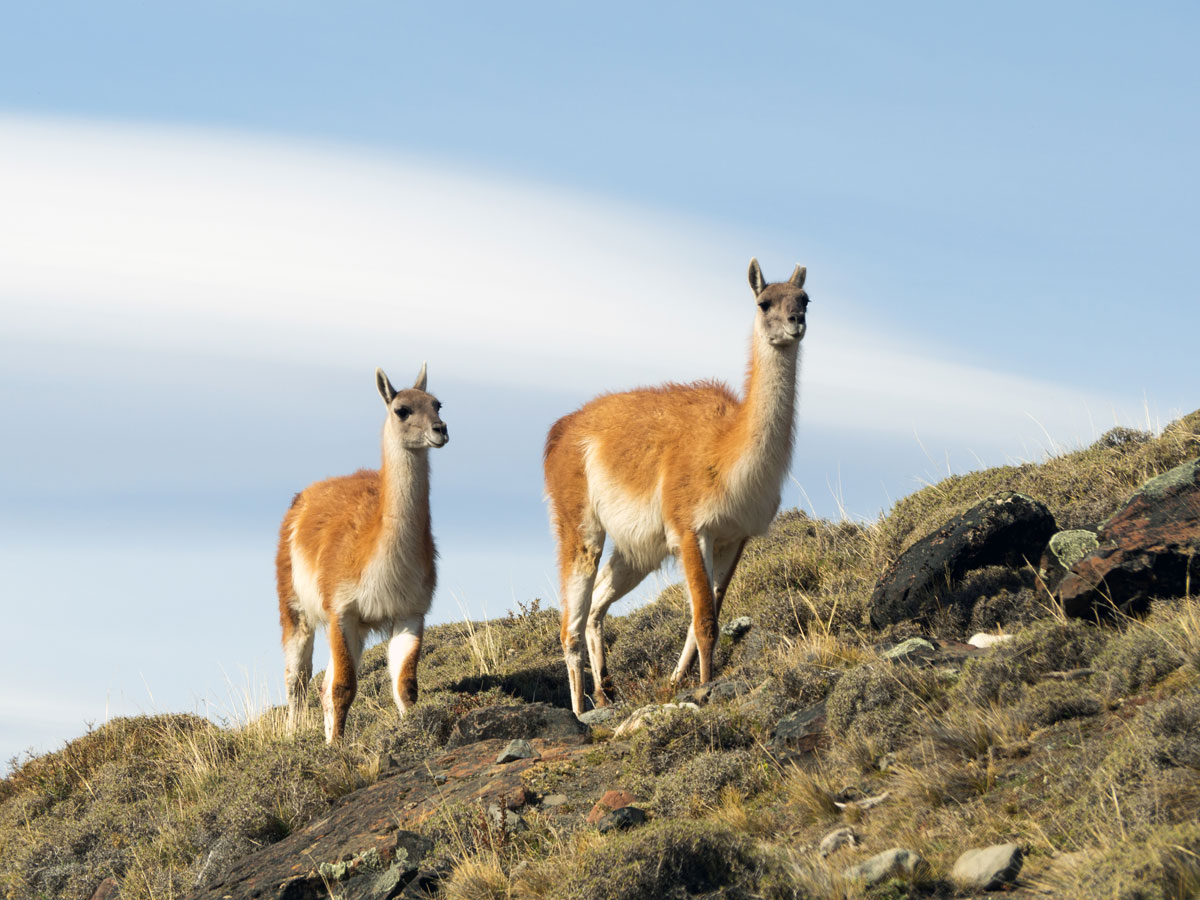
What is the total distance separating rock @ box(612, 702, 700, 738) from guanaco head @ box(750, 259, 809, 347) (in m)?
3.01

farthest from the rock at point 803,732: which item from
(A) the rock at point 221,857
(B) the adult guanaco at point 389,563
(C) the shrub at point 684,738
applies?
(B) the adult guanaco at point 389,563

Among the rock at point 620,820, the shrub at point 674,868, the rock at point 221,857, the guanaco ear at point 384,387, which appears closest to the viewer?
the shrub at point 674,868

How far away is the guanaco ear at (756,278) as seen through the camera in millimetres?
9750

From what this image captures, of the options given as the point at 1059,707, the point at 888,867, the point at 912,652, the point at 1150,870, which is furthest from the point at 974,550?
the point at 1150,870

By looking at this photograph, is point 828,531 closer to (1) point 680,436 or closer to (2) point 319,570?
(1) point 680,436

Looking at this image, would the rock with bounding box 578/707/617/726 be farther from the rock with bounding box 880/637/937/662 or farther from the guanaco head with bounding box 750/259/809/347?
the guanaco head with bounding box 750/259/809/347

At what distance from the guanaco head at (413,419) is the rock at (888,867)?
587cm

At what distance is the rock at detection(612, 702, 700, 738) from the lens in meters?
7.53

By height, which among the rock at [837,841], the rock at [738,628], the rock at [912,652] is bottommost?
the rock at [837,841]

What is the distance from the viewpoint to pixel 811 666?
7816 millimetres

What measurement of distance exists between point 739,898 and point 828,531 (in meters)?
9.48

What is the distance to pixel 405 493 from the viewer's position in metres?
10.5

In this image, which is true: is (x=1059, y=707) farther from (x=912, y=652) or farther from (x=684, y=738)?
(x=684, y=738)

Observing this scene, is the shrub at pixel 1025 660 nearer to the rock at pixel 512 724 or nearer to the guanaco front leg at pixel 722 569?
the guanaco front leg at pixel 722 569
